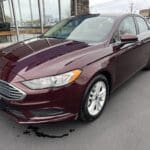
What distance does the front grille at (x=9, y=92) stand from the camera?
2.18 metres

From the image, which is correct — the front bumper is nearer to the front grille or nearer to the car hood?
the front grille

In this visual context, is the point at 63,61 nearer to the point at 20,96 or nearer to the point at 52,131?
the point at 20,96

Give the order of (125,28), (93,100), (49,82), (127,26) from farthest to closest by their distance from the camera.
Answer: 1. (127,26)
2. (125,28)
3. (93,100)
4. (49,82)

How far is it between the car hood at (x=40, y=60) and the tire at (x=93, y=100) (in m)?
0.34

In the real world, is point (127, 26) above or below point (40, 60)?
above

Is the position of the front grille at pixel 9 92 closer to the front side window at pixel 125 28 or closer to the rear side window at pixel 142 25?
→ the front side window at pixel 125 28

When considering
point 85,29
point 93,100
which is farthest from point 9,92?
point 85,29

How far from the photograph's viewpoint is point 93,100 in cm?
276

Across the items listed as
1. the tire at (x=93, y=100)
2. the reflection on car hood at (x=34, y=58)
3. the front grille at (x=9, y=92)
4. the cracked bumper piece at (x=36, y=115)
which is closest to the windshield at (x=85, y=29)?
the reflection on car hood at (x=34, y=58)

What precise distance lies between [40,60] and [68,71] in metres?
0.38

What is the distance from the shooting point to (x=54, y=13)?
9117mm

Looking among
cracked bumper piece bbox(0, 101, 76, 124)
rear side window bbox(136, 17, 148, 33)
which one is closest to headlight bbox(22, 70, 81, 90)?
cracked bumper piece bbox(0, 101, 76, 124)

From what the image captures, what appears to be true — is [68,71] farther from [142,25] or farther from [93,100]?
[142,25]

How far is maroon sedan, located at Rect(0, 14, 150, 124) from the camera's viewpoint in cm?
220
